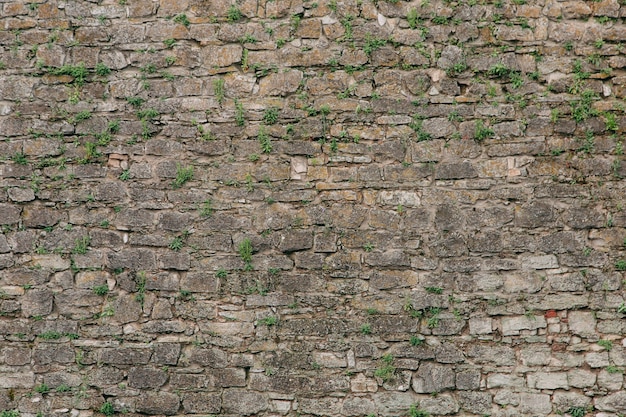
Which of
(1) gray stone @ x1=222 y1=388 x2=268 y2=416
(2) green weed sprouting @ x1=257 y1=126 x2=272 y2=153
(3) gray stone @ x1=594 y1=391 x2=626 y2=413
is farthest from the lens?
(2) green weed sprouting @ x1=257 y1=126 x2=272 y2=153

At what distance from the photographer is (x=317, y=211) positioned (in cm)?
434

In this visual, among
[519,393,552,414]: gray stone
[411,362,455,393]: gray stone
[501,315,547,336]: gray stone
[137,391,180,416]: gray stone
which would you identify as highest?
[501,315,547,336]: gray stone

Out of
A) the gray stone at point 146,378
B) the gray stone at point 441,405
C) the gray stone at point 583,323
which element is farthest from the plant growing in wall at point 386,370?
the gray stone at point 146,378

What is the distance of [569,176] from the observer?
14.0 feet

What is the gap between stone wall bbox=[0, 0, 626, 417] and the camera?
4.24 metres

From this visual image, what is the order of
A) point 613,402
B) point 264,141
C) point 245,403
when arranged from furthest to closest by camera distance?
point 264,141
point 245,403
point 613,402

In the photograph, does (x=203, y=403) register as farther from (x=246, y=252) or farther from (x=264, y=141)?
(x=264, y=141)

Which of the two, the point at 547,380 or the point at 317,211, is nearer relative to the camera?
the point at 547,380

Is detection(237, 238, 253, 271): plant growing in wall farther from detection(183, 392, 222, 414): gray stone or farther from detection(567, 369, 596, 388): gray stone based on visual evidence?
detection(567, 369, 596, 388): gray stone

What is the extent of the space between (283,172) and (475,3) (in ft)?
5.52

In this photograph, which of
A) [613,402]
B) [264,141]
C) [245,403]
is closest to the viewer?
[613,402]

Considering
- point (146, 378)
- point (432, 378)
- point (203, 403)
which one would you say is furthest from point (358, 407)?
point (146, 378)

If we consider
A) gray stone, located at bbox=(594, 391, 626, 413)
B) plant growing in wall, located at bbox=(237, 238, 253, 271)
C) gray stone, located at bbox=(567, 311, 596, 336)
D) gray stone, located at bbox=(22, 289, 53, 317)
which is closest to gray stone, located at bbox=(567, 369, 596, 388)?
gray stone, located at bbox=(594, 391, 626, 413)

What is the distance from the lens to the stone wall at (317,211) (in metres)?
4.24
